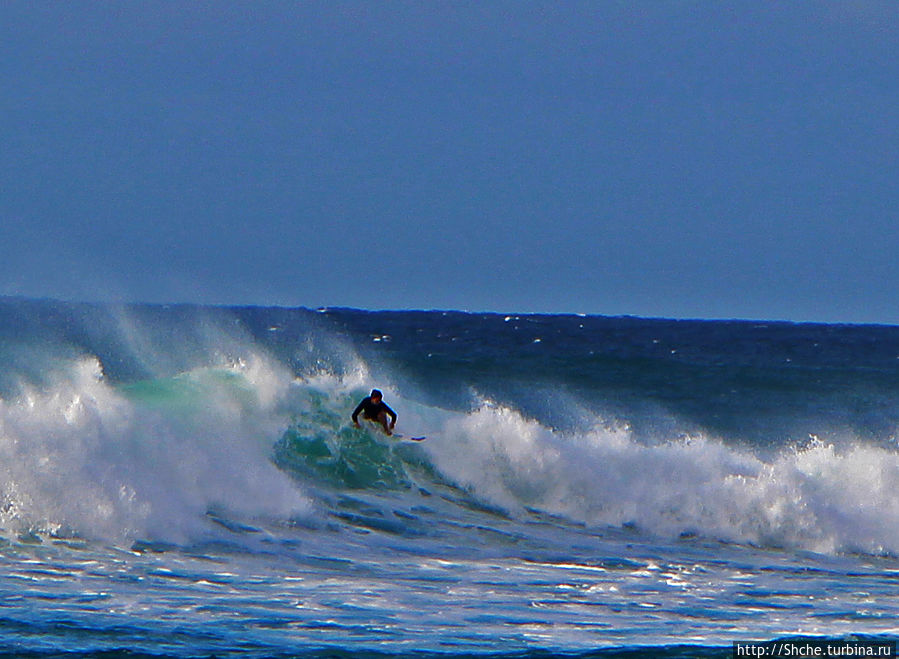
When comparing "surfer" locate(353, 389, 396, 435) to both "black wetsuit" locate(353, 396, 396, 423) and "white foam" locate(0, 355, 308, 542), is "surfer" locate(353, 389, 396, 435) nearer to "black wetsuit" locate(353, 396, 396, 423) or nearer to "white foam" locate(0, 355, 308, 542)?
"black wetsuit" locate(353, 396, 396, 423)

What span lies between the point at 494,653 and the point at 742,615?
2366 millimetres

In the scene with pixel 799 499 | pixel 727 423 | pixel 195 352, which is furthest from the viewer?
pixel 727 423

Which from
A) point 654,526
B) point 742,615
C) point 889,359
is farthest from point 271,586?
point 889,359

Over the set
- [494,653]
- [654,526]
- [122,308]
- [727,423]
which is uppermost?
[122,308]

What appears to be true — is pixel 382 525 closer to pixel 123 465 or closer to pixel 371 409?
pixel 123 465

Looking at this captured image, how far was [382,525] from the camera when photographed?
12875mm

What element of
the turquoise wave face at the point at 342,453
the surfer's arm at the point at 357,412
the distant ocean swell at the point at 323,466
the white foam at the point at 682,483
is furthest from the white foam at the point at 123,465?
the white foam at the point at 682,483

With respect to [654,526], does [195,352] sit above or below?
above

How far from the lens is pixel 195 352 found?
20.6 metres

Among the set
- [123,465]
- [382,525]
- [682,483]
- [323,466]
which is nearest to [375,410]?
[323,466]

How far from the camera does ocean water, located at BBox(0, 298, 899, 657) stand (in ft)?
26.0

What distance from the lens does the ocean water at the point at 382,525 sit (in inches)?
312

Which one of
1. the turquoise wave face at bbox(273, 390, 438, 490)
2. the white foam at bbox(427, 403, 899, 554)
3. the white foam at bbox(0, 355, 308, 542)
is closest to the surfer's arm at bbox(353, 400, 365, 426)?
the turquoise wave face at bbox(273, 390, 438, 490)

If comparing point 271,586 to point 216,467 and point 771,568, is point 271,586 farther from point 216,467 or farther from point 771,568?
point 771,568
